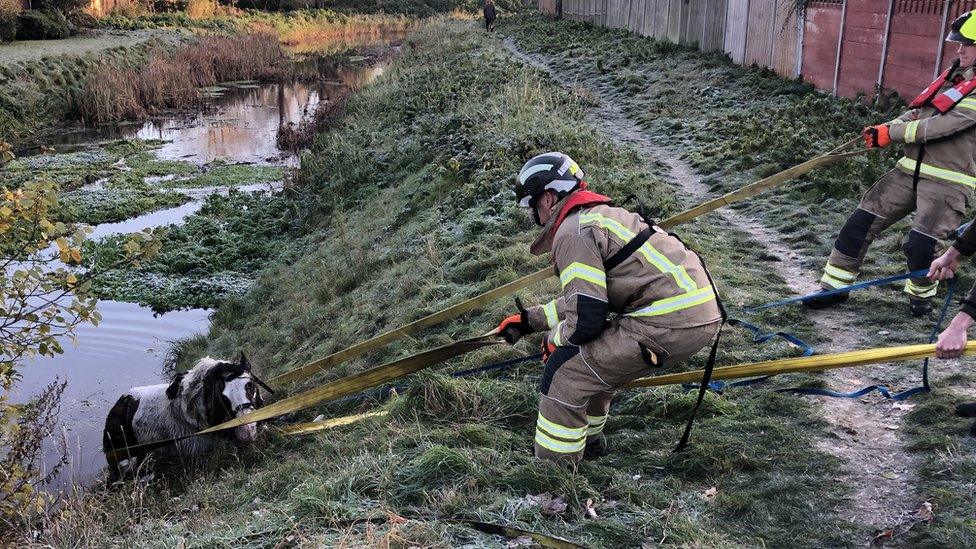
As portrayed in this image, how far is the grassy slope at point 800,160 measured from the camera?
14.3 feet

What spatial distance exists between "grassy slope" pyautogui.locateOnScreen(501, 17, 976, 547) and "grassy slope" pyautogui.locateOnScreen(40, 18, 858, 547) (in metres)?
0.56

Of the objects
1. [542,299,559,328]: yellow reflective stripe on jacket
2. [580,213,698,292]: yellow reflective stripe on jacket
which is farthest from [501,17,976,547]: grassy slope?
[542,299,559,328]: yellow reflective stripe on jacket

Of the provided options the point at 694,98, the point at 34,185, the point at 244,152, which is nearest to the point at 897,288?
the point at 34,185

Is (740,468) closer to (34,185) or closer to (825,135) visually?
(34,185)

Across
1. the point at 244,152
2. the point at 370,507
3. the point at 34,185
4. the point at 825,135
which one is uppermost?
the point at 34,185

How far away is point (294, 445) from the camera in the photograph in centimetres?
623

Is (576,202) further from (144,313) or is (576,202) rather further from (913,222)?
(144,313)

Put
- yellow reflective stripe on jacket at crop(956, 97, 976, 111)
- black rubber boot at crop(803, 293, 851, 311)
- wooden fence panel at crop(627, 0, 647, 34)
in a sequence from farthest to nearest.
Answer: wooden fence panel at crop(627, 0, 647, 34), black rubber boot at crop(803, 293, 851, 311), yellow reflective stripe on jacket at crop(956, 97, 976, 111)

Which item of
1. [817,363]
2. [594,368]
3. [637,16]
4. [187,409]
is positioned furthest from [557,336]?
[637,16]

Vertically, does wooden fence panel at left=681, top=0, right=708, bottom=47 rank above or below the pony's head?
above

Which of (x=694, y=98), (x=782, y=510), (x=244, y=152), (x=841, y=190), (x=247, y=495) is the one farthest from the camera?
(x=244, y=152)

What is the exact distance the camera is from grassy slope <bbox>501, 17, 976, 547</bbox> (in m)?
4.36

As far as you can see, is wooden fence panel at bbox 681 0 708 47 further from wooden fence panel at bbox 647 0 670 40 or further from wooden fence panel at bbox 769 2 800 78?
wooden fence panel at bbox 769 2 800 78

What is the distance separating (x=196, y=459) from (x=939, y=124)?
21.8 feet
